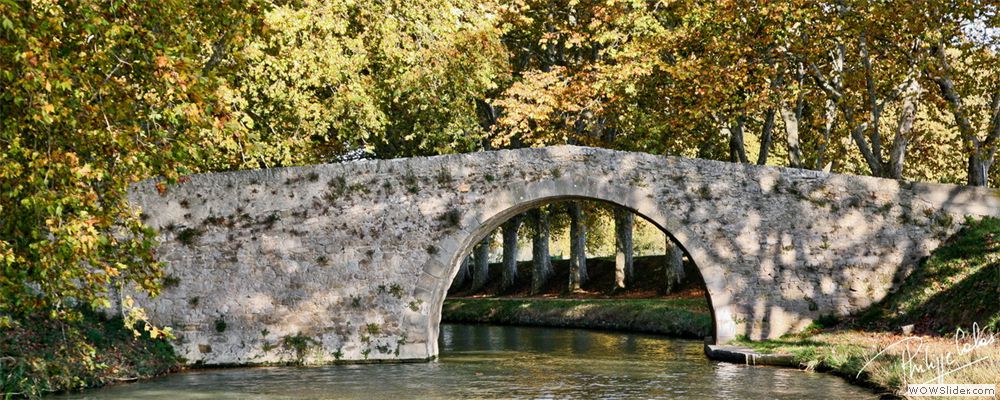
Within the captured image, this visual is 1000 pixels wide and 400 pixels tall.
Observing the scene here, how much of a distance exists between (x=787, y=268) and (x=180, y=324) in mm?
9980

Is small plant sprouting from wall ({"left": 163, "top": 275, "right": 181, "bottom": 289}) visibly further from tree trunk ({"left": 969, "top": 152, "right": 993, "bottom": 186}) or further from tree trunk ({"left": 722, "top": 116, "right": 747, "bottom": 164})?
tree trunk ({"left": 969, "top": 152, "right": 993, "bottom": 186})

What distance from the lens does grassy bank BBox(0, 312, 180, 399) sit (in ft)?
39.0

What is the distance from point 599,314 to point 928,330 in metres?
10.7

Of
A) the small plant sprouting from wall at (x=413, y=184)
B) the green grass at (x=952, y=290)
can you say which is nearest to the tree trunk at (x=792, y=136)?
the green grass at (x=952, y=290)

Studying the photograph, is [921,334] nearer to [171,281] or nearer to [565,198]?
[565,198]

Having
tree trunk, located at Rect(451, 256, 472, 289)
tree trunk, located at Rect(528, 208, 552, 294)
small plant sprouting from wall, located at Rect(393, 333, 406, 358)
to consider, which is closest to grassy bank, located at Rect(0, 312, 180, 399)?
small plant sprouting from wall, located at Rect(393, 333, 406, 358)

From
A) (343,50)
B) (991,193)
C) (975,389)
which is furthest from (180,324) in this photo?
(991,193)

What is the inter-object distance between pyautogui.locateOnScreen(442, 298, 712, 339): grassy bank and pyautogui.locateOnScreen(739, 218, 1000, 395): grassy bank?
479cm

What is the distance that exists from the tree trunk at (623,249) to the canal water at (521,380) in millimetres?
10760

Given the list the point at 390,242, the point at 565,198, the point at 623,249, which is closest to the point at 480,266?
the point at 623,249

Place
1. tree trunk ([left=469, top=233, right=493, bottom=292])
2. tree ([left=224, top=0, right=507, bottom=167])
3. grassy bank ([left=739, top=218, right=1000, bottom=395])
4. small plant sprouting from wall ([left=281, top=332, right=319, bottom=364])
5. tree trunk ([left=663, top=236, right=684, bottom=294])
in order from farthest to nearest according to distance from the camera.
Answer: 1. tree trunk ([left=469, top=233, right=493, bottom=292])
2. tree trunk ([left=663, top=236, right=684, bottom=294])
3. tree ([left=224, top=0, right=507, bottom=167])
4. small plant sprouting from wall ([left=281, top=332, right=319, bottom=364])
5. grassy bank ([left=739, top=218, right=1000, bottom=395])

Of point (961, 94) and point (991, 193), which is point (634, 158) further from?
point (961, 94)

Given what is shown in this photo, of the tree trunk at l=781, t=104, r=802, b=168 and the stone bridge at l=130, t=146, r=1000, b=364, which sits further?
the tree trunk at l=781, t=104, r=802, b=168

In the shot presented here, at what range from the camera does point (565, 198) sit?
16.5 meters
